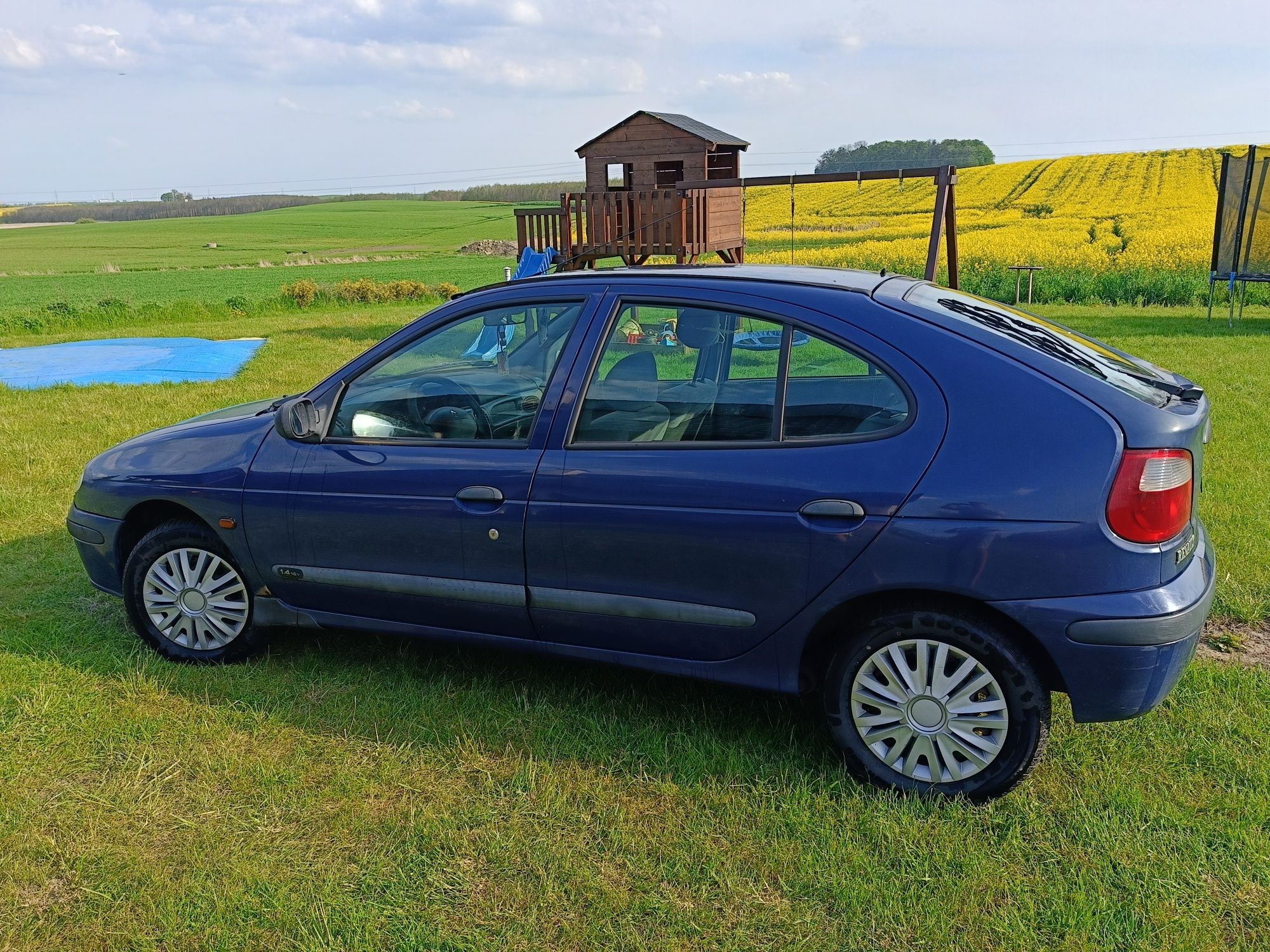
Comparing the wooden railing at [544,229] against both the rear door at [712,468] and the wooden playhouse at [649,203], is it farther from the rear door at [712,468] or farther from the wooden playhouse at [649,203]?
the rear door at [712,468]

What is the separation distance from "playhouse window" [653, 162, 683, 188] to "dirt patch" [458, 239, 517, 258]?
1448 inches

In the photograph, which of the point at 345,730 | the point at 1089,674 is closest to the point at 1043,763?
the point at 1089,674

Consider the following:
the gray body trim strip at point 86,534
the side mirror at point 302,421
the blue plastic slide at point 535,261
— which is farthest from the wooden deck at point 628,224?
the side mirror at point 302,421

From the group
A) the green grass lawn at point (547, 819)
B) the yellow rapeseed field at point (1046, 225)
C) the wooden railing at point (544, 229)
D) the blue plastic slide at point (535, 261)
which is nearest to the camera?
the green grass lawn at point (547, 819)

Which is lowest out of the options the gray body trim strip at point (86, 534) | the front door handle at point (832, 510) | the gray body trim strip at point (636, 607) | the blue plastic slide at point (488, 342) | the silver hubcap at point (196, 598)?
the silver hubcap at point (196, 598)

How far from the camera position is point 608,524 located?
3346 millimetres

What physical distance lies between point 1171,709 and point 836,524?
1.71m

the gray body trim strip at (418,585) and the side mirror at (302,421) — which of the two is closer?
the gray body trim strip at (418,585)

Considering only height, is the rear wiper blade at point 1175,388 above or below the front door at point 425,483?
above

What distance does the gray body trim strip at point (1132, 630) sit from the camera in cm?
282

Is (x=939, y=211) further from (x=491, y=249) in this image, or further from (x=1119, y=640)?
(x=491, y=249)

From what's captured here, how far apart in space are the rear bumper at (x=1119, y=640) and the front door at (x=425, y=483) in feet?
5.59

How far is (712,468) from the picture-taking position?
10.5 feet

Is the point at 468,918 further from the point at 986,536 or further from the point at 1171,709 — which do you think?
the point at 1171,709
